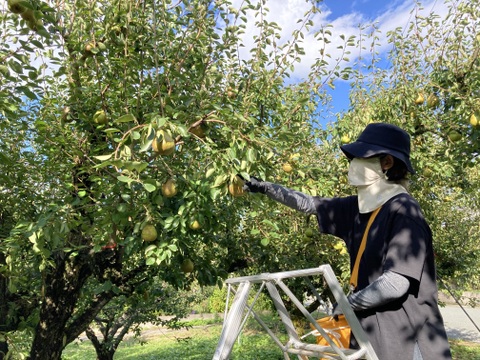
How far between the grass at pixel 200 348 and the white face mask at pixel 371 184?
7.81 m

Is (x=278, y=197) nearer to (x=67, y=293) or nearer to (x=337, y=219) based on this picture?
(x=337, y=219)

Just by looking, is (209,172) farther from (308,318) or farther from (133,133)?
Answer: (308,318)

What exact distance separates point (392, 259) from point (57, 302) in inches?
134

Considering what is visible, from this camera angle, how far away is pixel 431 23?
4.84 m

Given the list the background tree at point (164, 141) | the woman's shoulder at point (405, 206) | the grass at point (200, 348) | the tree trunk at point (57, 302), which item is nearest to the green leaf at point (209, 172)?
the background tree at point (164, 141)

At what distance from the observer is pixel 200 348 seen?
13086 mm

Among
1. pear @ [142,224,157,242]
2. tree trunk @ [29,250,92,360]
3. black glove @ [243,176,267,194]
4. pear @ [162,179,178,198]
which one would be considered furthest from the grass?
black glove @ [243,176,267,194]

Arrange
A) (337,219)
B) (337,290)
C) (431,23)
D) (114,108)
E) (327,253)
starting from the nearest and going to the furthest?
(337,290), (337,219), (114,108), (431,23), (327,253)

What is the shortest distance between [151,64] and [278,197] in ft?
4.00

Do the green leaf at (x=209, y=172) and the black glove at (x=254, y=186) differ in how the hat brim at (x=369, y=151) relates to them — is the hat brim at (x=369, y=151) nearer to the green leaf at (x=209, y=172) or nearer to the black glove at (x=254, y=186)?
the black glove at (x=254, y=186)

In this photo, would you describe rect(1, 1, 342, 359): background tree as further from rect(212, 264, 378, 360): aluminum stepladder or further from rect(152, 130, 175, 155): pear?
rect(212, 264, 378, 360): aluminum stepladder

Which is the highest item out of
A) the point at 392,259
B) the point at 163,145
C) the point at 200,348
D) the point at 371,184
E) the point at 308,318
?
the point at 163,145

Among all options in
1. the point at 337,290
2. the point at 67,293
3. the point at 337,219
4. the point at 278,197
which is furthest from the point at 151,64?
the point at 67,293

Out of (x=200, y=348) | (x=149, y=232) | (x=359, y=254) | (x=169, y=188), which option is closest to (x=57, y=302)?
(x=149, y=232)
